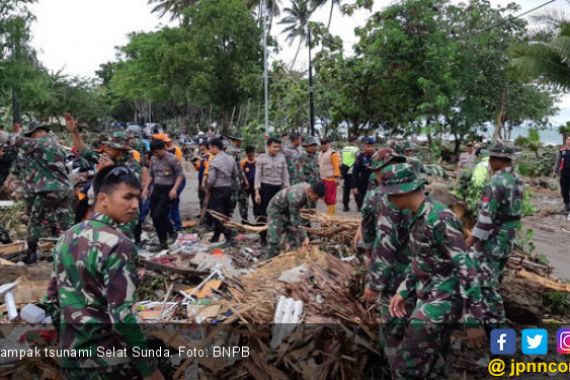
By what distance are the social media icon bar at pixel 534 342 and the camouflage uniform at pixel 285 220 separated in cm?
297

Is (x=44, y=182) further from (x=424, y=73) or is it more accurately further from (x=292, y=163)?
(x=424, y=73)

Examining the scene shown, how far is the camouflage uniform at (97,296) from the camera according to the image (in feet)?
7.78

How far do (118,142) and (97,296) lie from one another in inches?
143

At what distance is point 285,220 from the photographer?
6.90 m

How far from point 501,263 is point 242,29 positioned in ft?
90.0

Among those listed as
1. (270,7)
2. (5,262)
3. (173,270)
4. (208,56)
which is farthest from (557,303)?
(270,7)

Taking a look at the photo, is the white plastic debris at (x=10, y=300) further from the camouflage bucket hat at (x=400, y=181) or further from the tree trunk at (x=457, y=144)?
the tree trunk at (x=457, y=144)

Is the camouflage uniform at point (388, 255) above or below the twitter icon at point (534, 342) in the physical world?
above

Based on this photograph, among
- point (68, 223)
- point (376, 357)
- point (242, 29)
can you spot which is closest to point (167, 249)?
point (68, 223)

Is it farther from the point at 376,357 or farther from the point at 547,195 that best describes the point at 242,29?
the point at 376,357

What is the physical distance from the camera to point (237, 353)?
4.11 m

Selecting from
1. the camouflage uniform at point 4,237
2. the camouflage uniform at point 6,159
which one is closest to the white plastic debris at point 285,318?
the camouflage uniform at point 6,159

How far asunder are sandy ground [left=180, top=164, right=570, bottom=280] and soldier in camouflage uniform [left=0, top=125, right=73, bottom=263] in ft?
14.1

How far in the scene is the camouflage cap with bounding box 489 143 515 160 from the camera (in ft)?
15.8
